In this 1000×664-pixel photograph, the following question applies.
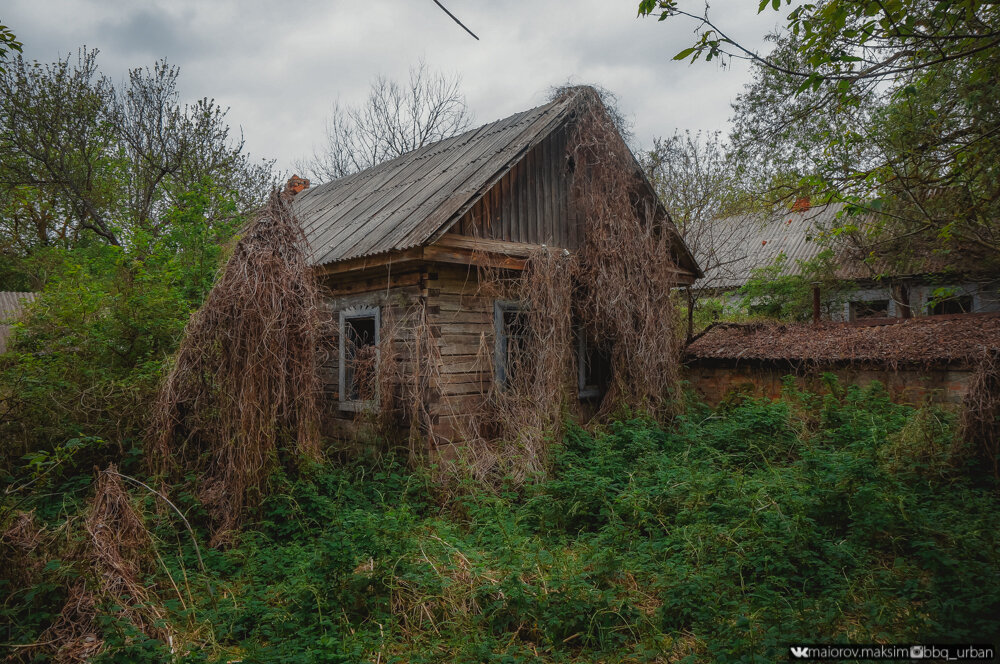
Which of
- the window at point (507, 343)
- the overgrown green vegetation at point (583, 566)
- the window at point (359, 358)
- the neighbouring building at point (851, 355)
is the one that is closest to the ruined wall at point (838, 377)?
the neighbouring building at point (851, 355)

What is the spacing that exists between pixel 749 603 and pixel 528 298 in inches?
188

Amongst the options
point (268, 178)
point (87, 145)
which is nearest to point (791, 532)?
point (268, 178)

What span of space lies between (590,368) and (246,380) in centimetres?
565

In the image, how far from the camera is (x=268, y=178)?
2023cm

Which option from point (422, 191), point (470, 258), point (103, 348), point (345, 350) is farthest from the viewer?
Answer: point (422, 191)

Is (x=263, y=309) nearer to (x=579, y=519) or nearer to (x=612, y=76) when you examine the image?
(x=579, y=519)

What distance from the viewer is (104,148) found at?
1841 cm

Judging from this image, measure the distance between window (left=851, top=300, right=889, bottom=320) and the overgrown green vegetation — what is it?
12647 millimetres

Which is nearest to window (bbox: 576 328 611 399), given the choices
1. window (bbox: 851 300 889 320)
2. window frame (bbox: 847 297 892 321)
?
window frame (bbox: 847 297 892 321)

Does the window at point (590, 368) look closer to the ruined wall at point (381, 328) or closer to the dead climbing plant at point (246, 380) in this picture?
the ruined wall at point (381, 328)

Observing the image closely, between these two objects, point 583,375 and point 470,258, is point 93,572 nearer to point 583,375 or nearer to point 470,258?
point 470,258

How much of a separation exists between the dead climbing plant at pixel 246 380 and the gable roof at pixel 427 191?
1.09m

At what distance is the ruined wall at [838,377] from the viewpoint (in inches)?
341

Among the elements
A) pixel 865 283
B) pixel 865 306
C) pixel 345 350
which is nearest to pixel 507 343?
pixel 345 350
